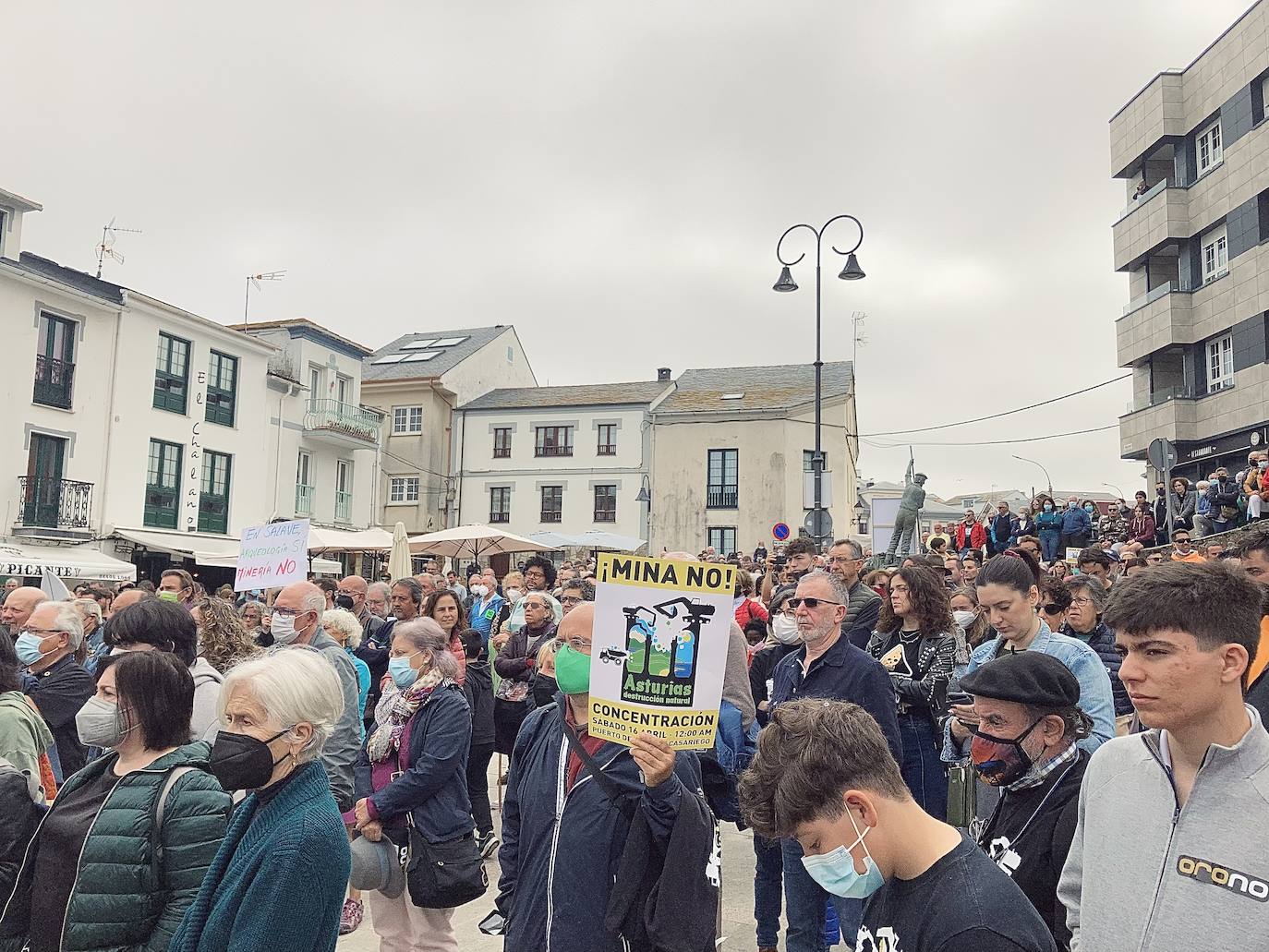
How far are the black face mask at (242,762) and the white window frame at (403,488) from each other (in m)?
42.4

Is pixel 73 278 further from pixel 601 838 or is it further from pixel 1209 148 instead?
pixel 1209 148

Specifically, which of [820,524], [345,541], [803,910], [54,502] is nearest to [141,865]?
[803,910]

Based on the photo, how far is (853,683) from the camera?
5.27m

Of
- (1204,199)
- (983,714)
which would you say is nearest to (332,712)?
(983,714)

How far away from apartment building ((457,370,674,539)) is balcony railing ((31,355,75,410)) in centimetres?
2050

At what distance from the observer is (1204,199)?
29.4 m

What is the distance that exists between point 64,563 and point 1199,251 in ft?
103

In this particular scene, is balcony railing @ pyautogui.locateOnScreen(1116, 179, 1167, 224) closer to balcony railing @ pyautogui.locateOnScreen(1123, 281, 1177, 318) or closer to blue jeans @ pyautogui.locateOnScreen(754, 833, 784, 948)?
balcony railing @ pyautogui.locateOnScreen(1123, 281, 1177, 318)

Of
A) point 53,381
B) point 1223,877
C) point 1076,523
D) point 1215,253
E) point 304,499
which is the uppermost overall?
point 1215,253

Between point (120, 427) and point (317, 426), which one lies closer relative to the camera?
point (120, 427)

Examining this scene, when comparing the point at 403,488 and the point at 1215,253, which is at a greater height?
the point at 1215,253

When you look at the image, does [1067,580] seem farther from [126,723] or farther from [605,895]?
[126,723]

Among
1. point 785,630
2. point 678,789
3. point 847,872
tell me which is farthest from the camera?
point 785,630

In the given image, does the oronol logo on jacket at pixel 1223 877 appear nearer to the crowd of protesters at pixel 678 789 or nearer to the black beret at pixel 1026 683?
the crowd of protesters at pixel 678 789
